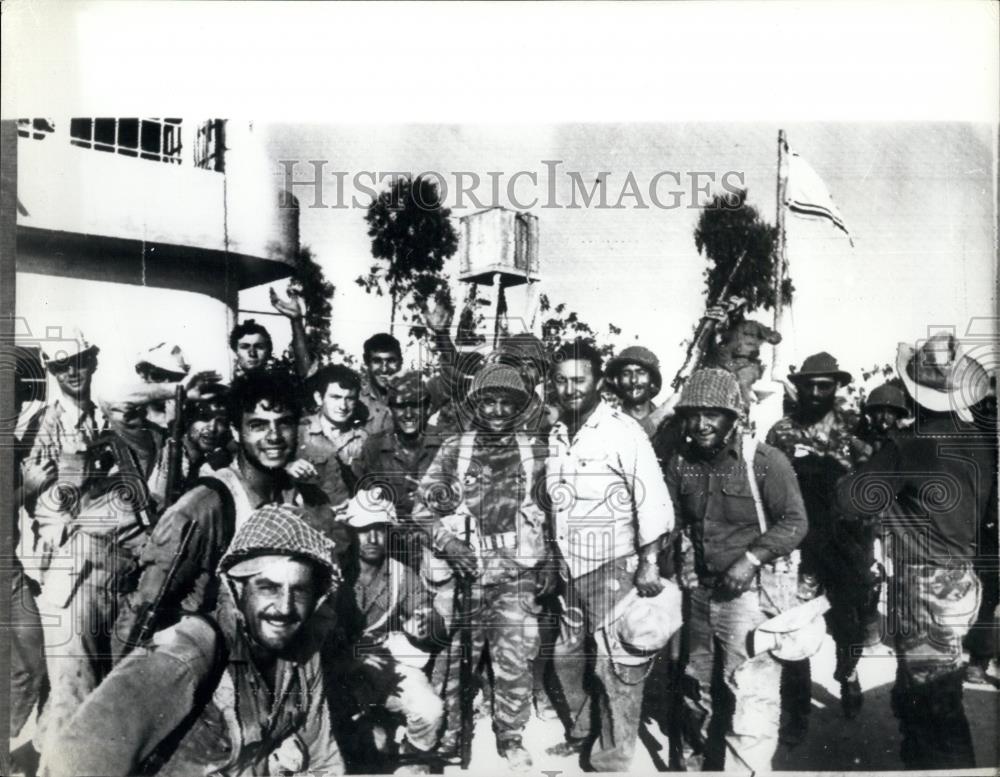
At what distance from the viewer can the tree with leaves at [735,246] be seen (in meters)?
3.87

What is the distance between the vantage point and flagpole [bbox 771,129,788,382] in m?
3.87

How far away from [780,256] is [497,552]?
1693 millimetres

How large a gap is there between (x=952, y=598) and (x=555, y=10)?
293cm

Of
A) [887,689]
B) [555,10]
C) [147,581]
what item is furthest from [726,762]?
[555,10]

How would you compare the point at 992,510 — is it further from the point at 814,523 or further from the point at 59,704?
the point at 59,704

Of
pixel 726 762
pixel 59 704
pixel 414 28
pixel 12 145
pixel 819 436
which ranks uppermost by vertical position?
pixel 414 28

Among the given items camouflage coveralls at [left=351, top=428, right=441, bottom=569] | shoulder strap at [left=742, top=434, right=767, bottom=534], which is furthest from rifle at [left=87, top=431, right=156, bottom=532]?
shoulder strap at [left=742, top=434, right=767, bottom=534]

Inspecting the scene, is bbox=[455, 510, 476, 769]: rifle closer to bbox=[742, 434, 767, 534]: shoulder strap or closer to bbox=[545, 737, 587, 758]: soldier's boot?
bbox=[545, 737, 587, 758]: soldier's boot

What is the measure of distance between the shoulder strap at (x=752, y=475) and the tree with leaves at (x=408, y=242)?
1.41 m

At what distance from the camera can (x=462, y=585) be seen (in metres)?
3.80

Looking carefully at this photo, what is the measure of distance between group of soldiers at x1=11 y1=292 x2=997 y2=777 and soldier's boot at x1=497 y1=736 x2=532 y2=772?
0.04 feet

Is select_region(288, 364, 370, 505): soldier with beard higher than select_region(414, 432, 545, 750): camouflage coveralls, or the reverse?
select_region(288, 364, 370, 505): soldier with beard

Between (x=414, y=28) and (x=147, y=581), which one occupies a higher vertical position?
(x=414, y=28)

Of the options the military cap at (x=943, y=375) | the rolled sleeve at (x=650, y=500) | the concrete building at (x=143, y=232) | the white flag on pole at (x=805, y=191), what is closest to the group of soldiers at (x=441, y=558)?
the rolled sleeve at (x=650, y=500)
